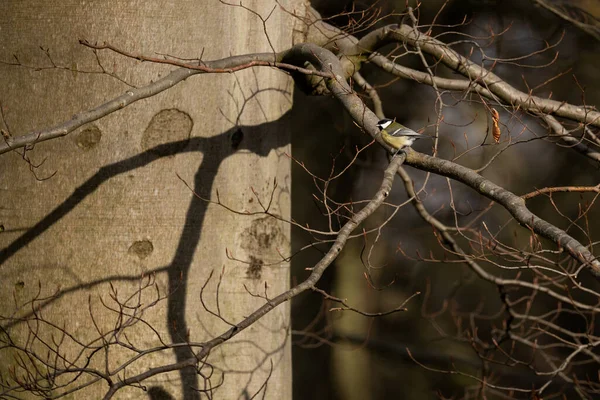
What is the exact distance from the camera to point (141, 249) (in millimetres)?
3014

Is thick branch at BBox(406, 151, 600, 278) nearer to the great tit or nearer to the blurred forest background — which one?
the great tit

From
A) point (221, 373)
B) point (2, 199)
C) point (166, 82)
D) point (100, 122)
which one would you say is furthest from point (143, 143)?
point (221, 373)

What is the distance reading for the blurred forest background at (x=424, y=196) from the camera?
7.25 metres

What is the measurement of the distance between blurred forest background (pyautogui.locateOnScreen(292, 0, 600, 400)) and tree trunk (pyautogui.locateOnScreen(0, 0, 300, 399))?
12.7ft

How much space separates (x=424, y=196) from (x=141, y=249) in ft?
14.2

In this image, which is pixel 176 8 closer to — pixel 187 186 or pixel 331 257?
pixel 187 186

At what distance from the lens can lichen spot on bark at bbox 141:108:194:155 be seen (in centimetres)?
306

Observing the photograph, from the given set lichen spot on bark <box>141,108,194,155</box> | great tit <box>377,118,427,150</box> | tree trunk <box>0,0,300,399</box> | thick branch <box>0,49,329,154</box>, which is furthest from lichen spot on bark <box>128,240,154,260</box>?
great tit <box>377,118,427,150</box>

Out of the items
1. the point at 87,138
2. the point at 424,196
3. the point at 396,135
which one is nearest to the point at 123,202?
the point at 87,138

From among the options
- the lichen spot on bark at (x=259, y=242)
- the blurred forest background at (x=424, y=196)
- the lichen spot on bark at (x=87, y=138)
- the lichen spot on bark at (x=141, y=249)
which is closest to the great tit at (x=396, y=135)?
the lichen spot on bark at (x=259, y=242)

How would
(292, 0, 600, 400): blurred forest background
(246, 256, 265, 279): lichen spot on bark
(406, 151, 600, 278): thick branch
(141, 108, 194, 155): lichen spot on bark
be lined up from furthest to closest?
(292, 0, 600, 400): blurred forest background, (246, 256, 265, 279): lichen spot on bark, (141, 108, 194, 155): lichen spot on bark, (406, 151, 600, 278): thick branch

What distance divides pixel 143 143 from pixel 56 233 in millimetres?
524

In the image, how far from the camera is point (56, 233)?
9.89ft

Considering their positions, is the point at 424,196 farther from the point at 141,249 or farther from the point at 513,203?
the point at 513,203
